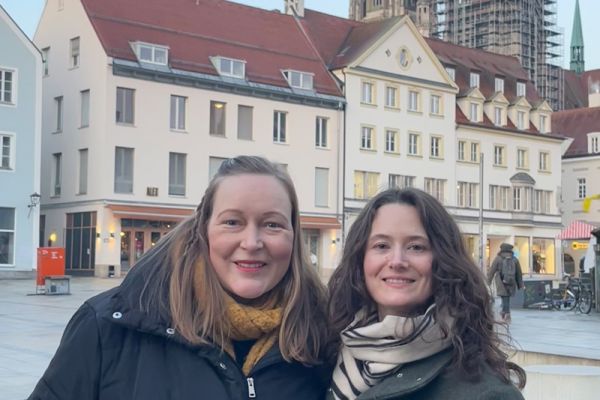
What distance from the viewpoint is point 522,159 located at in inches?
2505

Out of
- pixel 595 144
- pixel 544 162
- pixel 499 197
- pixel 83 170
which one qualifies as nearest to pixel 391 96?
pixel 499 197

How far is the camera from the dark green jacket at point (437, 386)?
2930 mm

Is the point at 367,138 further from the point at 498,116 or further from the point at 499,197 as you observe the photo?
the point at 498,116

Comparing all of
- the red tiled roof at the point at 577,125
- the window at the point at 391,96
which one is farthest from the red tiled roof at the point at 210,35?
the red tiled roof at the point at 577,125

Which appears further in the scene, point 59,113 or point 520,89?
point 520,89

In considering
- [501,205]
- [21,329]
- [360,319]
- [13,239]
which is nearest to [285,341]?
[360,319]

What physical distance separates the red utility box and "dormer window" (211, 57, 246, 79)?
20978mm

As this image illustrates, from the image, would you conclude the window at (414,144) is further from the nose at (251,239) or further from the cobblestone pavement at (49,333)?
the nose at (251,239)

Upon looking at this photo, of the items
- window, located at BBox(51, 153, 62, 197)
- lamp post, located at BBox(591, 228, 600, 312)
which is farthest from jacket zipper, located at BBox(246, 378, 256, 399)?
window, located at BBox(51, 153, 62, 197)

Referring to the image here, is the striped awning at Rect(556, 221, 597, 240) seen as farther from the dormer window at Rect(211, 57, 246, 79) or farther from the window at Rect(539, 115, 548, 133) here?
the window at Rect(539, 115, 548, 133)

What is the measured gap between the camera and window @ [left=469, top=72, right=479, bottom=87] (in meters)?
63.5

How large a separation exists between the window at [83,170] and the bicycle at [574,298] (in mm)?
24389

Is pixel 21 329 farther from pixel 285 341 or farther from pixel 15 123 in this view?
pixel 15 123

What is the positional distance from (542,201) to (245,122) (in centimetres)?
2515
